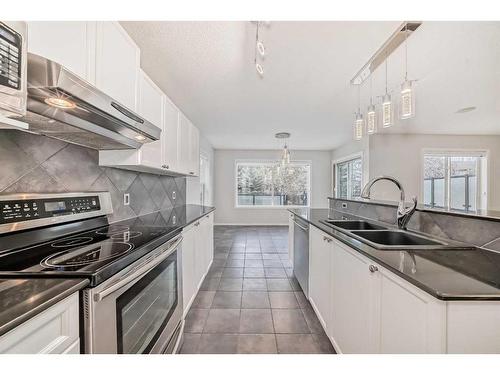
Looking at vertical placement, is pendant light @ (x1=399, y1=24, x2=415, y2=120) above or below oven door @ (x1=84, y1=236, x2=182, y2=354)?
above

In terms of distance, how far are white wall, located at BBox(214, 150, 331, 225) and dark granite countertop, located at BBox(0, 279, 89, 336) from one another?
6.36 metres

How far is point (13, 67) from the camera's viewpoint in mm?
659

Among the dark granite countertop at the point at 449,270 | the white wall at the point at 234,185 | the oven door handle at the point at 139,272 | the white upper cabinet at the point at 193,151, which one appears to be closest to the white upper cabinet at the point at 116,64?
the oven door handle at the point at 139,272

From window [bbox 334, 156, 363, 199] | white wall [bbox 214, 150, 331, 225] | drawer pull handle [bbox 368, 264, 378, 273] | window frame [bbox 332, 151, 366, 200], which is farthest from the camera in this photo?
white wall [bbox 214, 150, 331, 225]

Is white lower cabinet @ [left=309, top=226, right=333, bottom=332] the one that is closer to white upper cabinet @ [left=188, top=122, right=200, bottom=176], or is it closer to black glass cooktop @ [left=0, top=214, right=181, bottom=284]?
black glass cooktop @ [left=0, top=214, right=181, bottom=284]

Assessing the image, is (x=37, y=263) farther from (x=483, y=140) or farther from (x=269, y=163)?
(x=483, y=140)

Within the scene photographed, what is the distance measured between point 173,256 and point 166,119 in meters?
1.33

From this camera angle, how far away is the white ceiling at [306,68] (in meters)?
1.70

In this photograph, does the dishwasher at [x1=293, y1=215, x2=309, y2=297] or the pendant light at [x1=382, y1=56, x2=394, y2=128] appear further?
the dishwasher at [x1=293, y1=215, x2=309, y2=297]

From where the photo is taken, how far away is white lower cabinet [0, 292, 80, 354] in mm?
526

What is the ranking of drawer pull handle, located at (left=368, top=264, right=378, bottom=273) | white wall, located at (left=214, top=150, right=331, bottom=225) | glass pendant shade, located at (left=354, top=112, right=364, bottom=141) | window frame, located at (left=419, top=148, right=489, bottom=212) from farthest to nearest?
white wall, located at (left=214, top=150, right=331, bottom=225)
window frame, located at (left=419, top=148, right=489, bottom=212)
glass pendant shade, located at (left=354, top=112, right=364, bottom=141)
drawer pull handle, located at (left=368, top=264, right=378, bottom=273)

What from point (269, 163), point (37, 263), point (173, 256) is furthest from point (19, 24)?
point (269, 163)

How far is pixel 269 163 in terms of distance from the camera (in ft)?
23.5

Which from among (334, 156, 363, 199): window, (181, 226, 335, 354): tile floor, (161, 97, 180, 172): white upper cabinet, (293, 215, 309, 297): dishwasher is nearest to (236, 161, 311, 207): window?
(334, 156, 363, 199): window
